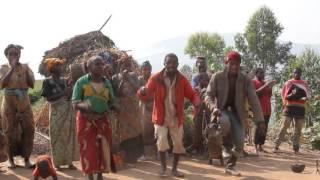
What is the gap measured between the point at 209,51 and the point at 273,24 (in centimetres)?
747

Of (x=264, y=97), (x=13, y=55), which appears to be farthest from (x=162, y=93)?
(x=264, y=97)

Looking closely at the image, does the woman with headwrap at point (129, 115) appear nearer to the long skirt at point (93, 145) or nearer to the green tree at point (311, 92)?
the long skirt at point (93, 145)

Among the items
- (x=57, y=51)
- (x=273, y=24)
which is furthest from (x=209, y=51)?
(x=57, y=51)

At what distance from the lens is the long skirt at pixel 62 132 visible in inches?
312

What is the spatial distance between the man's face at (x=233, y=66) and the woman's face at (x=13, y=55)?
3.22 meters

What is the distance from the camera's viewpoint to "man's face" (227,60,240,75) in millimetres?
7023

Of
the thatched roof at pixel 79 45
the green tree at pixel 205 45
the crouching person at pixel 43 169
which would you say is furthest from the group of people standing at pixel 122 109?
the green tree at pixel 205 45

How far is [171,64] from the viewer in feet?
23.4

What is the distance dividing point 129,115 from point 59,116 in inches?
47.5

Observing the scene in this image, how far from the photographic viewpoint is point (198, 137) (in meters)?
9.38

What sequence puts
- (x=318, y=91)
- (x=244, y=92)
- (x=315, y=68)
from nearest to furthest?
1. (x=244, y=92)
2. (x=318, y=91)
3. (x=315, y=68)

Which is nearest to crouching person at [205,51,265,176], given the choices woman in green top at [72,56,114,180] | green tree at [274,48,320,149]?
woman in green top at [72,56,114,180]

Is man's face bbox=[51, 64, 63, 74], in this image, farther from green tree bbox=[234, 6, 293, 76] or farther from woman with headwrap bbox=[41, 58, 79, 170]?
green tree bbox=[234, 6, 293, 76]

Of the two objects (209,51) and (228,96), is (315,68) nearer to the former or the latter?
(228,96)
